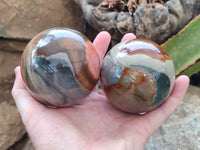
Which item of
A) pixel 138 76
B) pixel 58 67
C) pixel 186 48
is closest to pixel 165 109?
pixel 138 76

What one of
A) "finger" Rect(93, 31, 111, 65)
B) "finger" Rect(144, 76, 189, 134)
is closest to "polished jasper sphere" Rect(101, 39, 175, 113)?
"finger" Rect(144, 76, 189, 134)

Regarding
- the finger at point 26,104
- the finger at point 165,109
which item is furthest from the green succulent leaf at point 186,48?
the finger at point 26,104

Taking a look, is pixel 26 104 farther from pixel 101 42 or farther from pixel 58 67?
pixel 101 42

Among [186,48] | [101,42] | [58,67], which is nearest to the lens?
[58,67]

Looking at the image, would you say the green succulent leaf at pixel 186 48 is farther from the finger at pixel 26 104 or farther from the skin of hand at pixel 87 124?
the finger at pixel 26 104

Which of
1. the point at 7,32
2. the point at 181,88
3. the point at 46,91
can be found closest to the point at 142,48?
the point at 181,88

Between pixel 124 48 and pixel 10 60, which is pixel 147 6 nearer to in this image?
pixel 124 48

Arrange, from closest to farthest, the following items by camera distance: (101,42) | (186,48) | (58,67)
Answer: (58,67) → (101,42) → (186,48)
